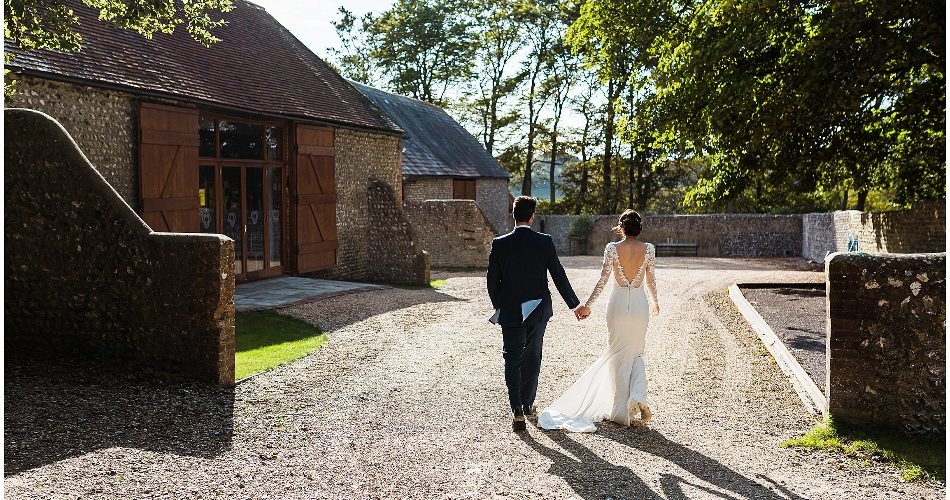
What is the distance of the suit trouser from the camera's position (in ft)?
19.7

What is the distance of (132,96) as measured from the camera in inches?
454

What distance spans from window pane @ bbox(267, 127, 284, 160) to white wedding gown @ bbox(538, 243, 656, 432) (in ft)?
33.2

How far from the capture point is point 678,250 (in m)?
30.2

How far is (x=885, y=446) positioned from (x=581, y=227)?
26.5 meters

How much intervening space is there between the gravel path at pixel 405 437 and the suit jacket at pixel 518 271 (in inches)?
37.4

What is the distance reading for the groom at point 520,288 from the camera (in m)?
6.04

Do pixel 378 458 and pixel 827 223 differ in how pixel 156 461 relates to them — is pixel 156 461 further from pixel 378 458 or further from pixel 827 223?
pixel 827 223

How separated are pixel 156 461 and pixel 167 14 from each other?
5132 mm

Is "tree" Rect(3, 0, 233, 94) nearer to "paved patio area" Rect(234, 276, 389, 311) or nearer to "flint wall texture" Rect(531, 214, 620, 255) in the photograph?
"paved patio area" Rect(234, 276, 389, 311)

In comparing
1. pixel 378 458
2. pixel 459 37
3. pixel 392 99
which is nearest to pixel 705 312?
pixel 378 458

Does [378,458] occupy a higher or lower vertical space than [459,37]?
lower

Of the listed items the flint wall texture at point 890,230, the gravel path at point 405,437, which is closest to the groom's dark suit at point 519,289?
the gravel path at point 405,437

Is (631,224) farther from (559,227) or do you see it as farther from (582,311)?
(559,227)

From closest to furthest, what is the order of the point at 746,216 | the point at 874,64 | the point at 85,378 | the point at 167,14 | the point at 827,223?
the point at 85,378 → the point at 167,14 → the point at 874,64 → the point at 827,223 → the point at 746,216
